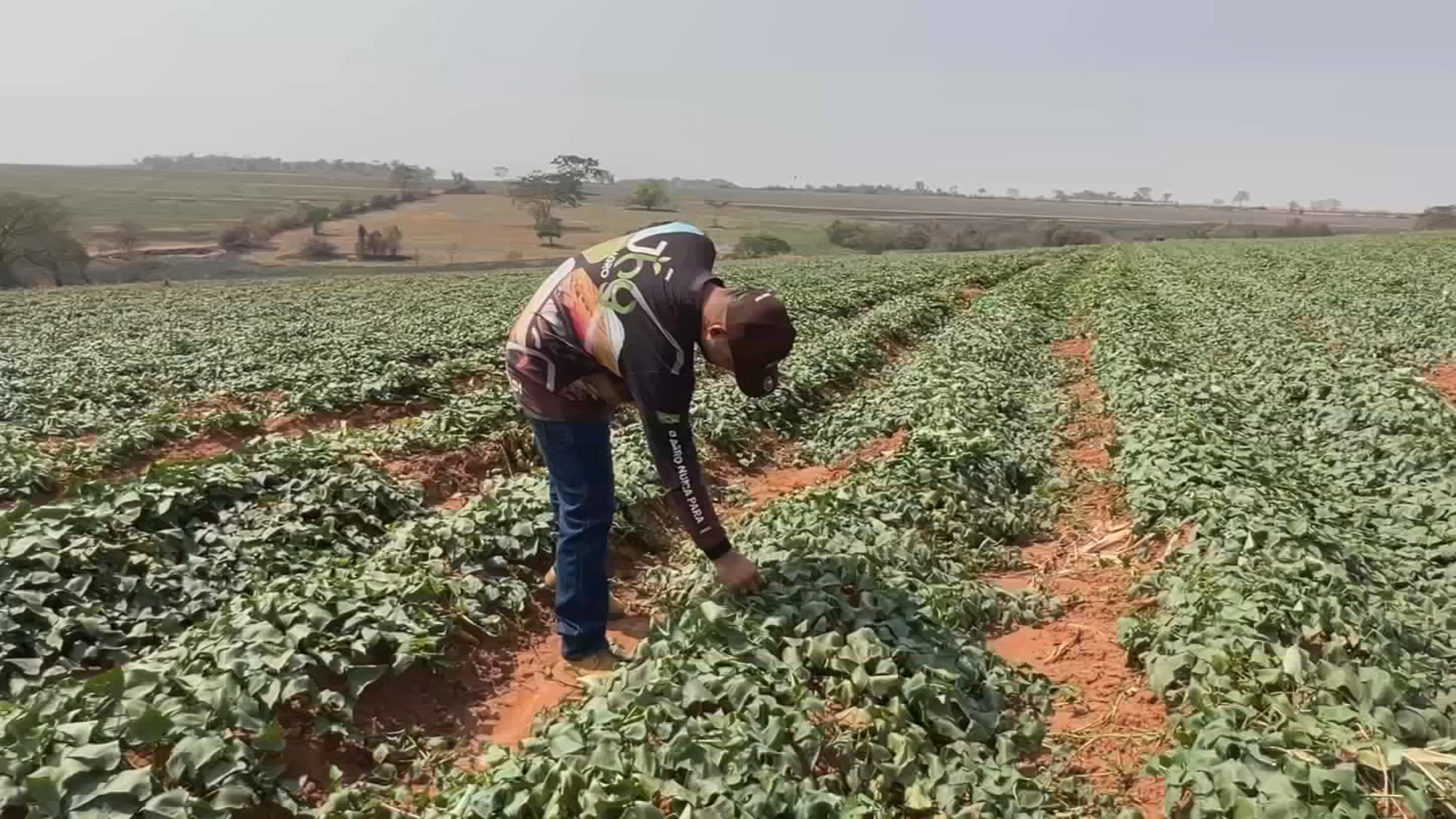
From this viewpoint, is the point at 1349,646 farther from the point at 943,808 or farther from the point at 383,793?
the point at 383,793

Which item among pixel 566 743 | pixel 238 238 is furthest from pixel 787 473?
pixel 238 238

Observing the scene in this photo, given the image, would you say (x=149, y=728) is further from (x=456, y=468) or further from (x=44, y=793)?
(x=456, y=468)

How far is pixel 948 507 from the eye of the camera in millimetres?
6445

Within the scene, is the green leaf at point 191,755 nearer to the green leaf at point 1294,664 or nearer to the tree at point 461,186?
the green leaf at point 1294,664

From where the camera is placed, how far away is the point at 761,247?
6962cm

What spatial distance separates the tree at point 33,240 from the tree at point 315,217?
29.8 meters

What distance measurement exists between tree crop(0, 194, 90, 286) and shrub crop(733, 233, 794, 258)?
4171 cm

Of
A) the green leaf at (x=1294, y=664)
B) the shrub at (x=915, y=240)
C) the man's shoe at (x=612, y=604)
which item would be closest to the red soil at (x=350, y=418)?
the man's shoe at (x=612, y=604)

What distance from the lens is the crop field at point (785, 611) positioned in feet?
10.7

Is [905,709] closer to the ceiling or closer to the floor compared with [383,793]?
closer to the ceiling

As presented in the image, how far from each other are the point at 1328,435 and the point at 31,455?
12642 millimetres

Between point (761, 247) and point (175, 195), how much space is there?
101458 mm

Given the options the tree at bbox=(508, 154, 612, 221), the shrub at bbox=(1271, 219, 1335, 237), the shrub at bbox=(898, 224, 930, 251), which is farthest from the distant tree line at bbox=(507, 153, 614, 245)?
the shrub at bbox=(1271, 219, 1335, 237)

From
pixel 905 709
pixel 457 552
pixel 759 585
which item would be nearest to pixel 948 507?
pixel 759 585
